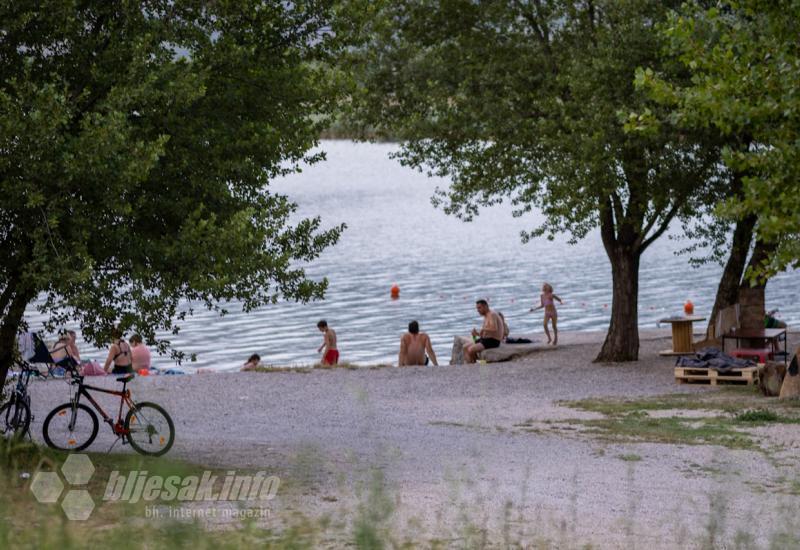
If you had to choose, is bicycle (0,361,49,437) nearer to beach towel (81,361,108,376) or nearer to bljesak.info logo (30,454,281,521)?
bljesak.info logo (30,454,281,521)

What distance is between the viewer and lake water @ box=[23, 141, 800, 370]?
143 feet

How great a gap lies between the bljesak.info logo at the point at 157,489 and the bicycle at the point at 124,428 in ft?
3.47

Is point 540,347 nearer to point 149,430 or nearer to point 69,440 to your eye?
point 149,430

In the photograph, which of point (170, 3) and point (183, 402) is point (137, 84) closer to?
point (170, 3)

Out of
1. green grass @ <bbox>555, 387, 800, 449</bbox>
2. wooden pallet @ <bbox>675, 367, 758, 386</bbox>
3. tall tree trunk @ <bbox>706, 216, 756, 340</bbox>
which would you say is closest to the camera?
green grass @ <bbox>555, 387, 800, 449</bbox>

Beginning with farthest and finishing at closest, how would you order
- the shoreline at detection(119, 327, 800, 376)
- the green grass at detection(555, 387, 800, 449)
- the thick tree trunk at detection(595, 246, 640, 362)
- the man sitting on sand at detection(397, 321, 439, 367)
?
the man sitting on sand at detection(397, 321, 439, 367), the shoreline at detection(119, 327, 800, 376), the thick tree trunk at detection(595, 246, 640, 362), the green grass at detection(555, 387, 800, 449)

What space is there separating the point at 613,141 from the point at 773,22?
8347 mm

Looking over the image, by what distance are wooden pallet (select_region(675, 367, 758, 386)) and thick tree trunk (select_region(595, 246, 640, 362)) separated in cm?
356

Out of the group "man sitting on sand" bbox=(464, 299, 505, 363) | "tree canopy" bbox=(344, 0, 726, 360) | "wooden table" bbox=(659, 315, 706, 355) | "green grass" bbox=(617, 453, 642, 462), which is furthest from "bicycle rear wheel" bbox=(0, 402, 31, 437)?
"man sitting on sand" bbox=(464, 299, 505, 363)

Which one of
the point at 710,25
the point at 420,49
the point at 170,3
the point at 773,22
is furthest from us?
the point at 420,49

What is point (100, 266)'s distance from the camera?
12.6 metres

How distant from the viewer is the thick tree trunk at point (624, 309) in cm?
2661

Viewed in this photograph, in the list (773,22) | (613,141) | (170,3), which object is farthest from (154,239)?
(613,141)

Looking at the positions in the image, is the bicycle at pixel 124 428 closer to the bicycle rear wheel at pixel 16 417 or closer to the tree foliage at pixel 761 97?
the bicycle rear wheel at pixel 16 417
